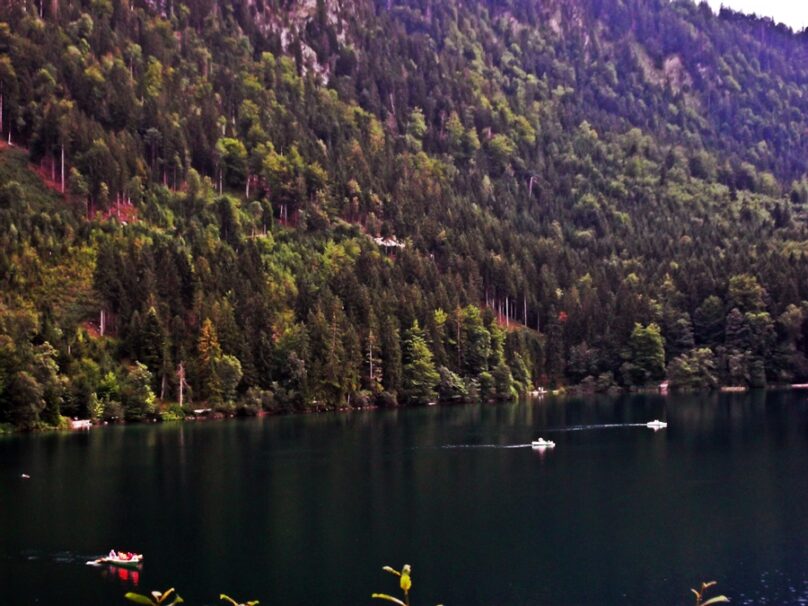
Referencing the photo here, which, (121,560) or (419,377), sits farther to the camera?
(419,377)

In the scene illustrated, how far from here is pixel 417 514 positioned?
276ft

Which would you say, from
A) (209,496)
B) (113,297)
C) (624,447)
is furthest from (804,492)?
(113,297)

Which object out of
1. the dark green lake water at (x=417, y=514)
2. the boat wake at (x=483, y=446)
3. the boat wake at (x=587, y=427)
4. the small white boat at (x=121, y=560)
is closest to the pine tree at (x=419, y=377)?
the boat wake at (x=587, y=427)

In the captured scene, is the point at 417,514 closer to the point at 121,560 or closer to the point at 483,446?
the point at 121,560

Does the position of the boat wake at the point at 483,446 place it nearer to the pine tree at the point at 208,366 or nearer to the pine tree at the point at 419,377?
the pine tree at the point at 208,366

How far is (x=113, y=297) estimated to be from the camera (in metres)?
174

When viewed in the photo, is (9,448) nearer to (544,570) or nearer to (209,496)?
(209,496)

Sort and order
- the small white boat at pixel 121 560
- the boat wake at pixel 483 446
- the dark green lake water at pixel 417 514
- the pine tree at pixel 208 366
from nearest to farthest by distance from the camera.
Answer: the dark green lake water at pixel 417 514, the small white boat at pixel 121 560, the boat wake at pixel 483 446, the pine tree at pixel 208 366

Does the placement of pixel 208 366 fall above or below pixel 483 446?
above

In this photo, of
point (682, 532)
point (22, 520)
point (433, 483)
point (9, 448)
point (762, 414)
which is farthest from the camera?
point (762, 414)

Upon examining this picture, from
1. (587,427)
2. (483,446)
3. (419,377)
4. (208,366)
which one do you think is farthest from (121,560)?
(419,377)

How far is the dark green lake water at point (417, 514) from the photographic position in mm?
63969

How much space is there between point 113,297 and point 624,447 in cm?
8784

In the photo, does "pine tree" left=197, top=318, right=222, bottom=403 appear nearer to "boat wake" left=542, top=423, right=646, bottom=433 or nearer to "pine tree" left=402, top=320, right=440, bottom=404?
"pine tree" left=402, top=320, right=440, bottom=404
